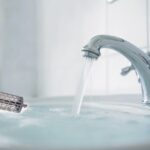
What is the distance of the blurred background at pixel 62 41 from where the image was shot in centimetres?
80

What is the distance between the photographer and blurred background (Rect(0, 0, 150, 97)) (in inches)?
31.5

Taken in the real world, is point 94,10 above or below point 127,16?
above

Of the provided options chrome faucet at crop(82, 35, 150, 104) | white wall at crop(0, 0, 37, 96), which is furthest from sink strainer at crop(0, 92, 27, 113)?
white wall at crop(0, 0, 37, 96)

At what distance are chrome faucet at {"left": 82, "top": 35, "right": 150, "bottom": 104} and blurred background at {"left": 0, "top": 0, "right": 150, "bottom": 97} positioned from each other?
10.2 inches

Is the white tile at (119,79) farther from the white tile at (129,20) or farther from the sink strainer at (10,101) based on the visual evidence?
the sink strainer at (10,101)

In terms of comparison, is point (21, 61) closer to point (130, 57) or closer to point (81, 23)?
point (81, 23)

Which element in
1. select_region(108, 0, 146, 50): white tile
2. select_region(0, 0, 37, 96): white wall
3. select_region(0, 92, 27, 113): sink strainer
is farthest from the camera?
select_region(0, 0, 37, 96): white wall

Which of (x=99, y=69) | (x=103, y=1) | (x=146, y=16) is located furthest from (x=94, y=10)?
(x=146, y=16)

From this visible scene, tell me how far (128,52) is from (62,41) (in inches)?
35.4

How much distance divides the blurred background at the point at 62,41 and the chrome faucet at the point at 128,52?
0.26 m

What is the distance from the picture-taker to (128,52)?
17.1 inches

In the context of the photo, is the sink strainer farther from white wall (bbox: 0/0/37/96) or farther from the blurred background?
white wall (bbox: 0/0/37/96)

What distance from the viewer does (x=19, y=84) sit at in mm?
1805

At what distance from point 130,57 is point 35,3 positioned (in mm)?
1411
